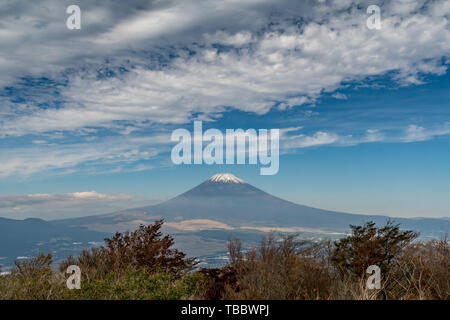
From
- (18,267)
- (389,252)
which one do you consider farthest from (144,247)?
(389,252)

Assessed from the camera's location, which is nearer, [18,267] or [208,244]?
[18,267]

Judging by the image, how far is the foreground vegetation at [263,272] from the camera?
10.1m

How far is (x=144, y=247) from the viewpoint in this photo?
58.5 ft

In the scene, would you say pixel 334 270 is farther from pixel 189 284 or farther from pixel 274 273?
pixel 189 284

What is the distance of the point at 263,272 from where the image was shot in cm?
1089

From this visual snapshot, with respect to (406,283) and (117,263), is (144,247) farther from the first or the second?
(406,283)

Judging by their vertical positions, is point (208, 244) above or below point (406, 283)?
below

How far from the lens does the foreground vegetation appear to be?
10.1 meters
